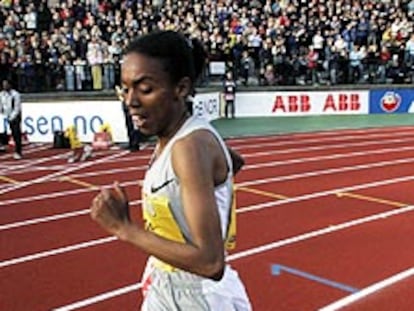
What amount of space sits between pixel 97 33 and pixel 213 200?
54.3 ft

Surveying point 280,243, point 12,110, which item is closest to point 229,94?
point 12,110

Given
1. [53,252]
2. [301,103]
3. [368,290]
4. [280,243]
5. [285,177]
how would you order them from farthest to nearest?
[301,103], [285,177], [280,243], [53,252], [368,290]

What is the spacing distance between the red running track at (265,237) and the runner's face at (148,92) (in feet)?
9.71

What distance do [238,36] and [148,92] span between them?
18806 millimetres

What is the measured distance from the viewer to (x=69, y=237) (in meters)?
6.58

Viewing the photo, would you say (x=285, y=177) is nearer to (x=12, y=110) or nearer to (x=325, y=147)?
(x=325, y=147)

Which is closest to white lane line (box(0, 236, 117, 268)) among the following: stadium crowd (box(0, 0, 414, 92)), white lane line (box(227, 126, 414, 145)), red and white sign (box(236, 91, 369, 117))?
white lane line (box(227, 126, 414, 145))

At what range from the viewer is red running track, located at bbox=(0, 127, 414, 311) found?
4977mm


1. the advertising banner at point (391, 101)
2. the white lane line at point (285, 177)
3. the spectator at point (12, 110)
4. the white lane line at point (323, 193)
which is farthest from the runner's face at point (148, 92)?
the advertising banner at point (391, 101)

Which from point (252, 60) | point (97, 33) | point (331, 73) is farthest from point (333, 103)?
point (97, 33)

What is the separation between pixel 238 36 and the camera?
66.9 feet

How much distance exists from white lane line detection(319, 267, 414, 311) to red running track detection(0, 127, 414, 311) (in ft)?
0.05

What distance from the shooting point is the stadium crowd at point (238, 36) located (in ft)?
55.8

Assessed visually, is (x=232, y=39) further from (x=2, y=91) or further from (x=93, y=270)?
(x=93, y=270)
